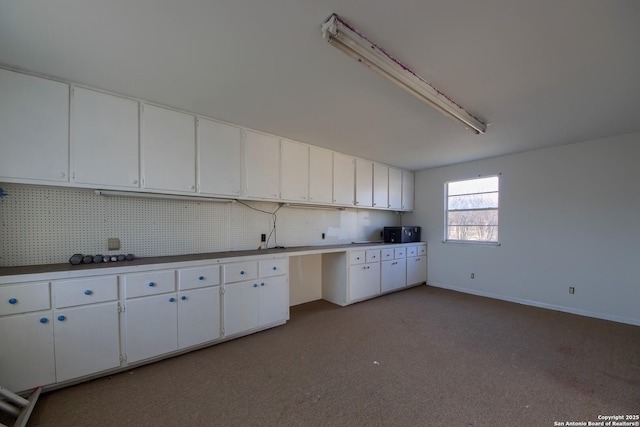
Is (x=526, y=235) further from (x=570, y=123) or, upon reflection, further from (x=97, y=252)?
(x=97, y=252)

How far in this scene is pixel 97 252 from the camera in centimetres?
256

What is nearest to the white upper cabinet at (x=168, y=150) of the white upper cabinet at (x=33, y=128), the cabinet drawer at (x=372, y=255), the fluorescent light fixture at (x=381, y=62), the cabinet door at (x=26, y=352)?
the white upper cabinet at (x=33, y=128)

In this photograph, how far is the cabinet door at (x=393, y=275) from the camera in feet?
15.2

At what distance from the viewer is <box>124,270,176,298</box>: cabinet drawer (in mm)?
2273

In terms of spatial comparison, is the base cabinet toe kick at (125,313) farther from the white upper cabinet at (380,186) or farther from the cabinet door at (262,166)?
the white upper cabinet at (380,186)

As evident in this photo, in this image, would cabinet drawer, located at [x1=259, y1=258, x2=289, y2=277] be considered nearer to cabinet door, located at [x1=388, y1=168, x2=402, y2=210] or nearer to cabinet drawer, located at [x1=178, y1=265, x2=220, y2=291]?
cabinet drawer, located at [x1=178, y1=265, x2=220, y2=291]

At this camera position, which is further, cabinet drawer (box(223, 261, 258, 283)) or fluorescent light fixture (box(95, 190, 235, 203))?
cabinet drawer (box(223, 261, 258, 283))

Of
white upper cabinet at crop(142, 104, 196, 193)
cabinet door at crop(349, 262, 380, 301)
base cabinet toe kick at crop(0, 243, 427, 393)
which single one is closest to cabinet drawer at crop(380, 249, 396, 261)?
cabinet door at crop(349, 262, 380, 301)

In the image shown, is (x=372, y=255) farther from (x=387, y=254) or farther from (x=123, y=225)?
(x=123, y=225)

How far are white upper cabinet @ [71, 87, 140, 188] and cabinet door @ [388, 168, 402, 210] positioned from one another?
4.33 m

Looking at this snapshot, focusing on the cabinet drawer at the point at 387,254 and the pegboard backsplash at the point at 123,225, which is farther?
the cabinet drawer at the point at 387,254

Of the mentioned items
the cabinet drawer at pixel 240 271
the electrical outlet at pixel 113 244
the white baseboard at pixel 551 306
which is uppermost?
the electrical outlet at pixel 113 244

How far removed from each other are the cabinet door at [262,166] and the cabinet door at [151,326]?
153 cm

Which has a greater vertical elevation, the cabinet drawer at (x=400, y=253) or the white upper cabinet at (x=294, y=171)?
the white upper cabinet at (x=294, y=171)
